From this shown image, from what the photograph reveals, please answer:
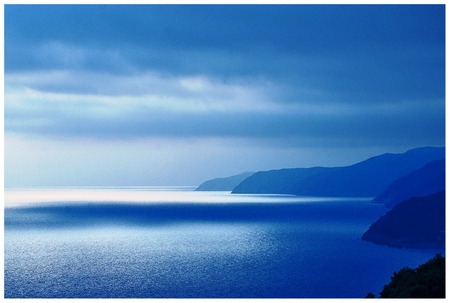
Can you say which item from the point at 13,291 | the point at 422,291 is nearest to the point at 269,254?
the point at 13,291

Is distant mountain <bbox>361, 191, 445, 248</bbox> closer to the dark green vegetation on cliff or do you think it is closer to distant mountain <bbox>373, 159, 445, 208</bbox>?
distant mountain <bbox>373, 159, 445, 208</bbox>

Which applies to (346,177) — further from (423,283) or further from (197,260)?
(423,283)

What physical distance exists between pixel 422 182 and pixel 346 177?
26679mm

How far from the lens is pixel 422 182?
53469 mm

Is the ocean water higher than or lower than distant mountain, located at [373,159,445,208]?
lower

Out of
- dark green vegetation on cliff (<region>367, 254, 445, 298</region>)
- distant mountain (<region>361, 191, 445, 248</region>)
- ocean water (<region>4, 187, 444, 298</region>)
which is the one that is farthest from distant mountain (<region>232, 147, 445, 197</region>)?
dark green vegetation on cliff (<region>367, 254, 445, 298</region>)

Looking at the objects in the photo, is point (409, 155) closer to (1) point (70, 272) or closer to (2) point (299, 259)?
(2) point (299, 259)

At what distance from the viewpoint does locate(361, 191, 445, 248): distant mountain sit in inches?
1298

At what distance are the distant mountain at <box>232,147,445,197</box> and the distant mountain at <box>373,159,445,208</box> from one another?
3.24 feet

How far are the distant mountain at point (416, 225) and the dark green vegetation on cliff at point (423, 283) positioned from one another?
25.5 meters

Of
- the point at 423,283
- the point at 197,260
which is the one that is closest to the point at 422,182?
the point at 197,260

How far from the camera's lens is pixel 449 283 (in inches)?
264

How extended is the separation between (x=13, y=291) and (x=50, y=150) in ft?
114

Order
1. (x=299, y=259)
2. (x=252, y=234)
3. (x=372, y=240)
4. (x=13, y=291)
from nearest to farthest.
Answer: (x=13, y=291) < (x=299, y=259) < (x=372, y=240) < (x=252, y=234)
